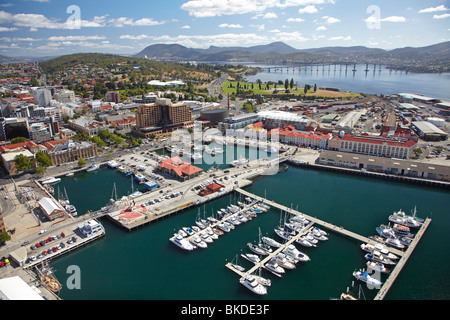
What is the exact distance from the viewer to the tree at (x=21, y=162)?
750 inches

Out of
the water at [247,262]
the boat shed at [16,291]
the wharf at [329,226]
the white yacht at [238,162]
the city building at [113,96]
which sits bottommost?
the water at [247,262]

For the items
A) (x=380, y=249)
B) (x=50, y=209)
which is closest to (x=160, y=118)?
(x=50, y=209)

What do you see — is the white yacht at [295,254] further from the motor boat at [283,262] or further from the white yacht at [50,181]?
the white yacht at [50,181]

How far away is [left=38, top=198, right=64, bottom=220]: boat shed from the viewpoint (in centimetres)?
1386

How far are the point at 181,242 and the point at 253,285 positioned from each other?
12.2 feet

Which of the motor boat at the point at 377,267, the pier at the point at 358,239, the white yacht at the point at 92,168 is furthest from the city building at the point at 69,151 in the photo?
the motor boat at the point at 377,267

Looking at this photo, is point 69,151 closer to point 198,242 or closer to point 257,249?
point 198,242

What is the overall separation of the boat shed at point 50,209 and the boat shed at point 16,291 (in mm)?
4603

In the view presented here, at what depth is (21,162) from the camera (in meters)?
19.1

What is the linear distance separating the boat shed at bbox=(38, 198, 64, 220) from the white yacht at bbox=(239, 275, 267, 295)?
9308 millimetres

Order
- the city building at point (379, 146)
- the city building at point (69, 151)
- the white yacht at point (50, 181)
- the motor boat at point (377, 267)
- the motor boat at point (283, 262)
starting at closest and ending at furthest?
the motor boat at point (377, 267), the motor boat at point (283, 262), the white yacht at point (50, 181), the city building at point (69, 151), the city building at point (379, 146)

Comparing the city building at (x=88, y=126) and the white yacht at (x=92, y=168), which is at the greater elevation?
Answer: the city building at (x=88, y=126)

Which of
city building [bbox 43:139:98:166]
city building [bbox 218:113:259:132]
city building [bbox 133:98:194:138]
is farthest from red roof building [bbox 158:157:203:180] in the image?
city building [bbox 218:113:259:132]

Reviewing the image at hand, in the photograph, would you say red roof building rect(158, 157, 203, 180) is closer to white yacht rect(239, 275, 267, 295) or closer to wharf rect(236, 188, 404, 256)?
wharf rect(236, 188, 404, 256)
